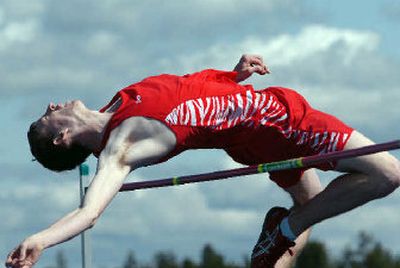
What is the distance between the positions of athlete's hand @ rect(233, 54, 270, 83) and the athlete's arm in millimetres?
993

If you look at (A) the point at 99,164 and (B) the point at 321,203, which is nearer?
(A) the point at 99,164

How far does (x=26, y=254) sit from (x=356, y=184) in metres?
2.17

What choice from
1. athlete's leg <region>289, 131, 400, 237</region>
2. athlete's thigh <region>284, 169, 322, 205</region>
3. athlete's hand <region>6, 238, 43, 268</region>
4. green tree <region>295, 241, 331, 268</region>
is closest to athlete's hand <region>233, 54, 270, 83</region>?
athlete's thigh <region>284, 169, 322, 205</region>

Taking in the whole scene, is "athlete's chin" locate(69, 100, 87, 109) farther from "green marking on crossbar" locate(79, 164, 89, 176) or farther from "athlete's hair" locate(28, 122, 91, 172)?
"green marking on crossbar" locate(79, 164, 89, 176)

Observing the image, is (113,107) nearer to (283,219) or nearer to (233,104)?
(233,104)

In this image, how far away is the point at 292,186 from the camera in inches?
365

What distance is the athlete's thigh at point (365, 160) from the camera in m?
8.71

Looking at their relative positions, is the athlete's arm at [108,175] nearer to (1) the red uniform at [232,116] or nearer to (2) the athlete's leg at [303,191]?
(1) the red uniform at [232,116]

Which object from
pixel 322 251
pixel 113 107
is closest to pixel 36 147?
pixel 113 107

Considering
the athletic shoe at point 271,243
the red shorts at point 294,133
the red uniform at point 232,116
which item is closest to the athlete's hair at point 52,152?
the red uniform at point 232,116

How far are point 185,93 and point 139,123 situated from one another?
1.31ft

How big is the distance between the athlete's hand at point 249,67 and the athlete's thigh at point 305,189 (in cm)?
→ 65

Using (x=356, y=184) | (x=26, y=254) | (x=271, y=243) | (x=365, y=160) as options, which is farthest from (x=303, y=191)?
(x=26, y=254)

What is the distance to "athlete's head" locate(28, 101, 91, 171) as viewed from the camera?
870 centimetres
